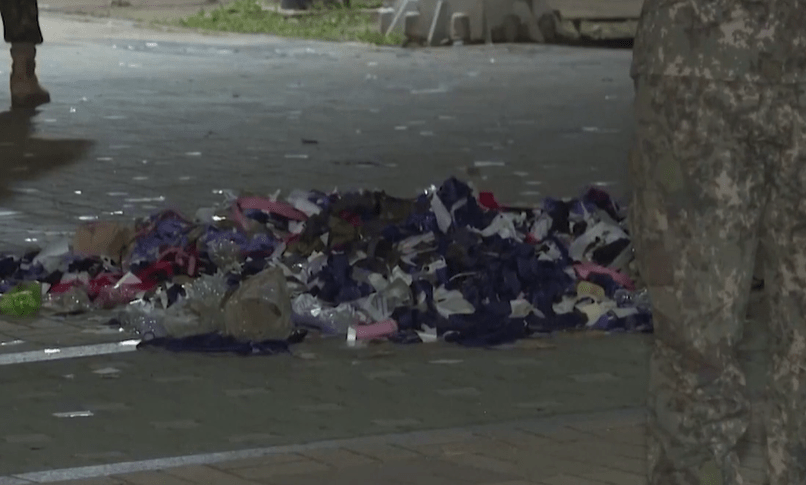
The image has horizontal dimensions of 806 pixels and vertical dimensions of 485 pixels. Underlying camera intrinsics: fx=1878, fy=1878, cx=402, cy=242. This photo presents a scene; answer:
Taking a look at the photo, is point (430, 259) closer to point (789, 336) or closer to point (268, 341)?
point (268, 341)

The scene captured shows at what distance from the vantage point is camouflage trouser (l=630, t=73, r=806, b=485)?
12.1ft

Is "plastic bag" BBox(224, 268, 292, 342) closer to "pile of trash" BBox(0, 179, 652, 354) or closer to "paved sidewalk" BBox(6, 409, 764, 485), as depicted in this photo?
"pile of trash" BBox(0, 179, 652, 354)

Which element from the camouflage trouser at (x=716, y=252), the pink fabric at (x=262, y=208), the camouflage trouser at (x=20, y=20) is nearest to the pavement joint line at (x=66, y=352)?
the pink fabric at (x=262, y=208)

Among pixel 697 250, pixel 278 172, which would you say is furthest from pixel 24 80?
pixel 697 250

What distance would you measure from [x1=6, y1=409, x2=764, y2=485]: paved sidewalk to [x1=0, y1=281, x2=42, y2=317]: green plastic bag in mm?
2205

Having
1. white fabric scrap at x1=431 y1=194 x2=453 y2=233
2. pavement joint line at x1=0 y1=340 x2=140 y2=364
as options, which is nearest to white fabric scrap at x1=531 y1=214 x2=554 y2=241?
white fabric scrap at x1=431 y1=194 x2=453 y2=233

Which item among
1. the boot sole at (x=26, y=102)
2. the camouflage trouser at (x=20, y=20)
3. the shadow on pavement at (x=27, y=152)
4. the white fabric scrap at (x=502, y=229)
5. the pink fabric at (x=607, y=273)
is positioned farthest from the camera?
the boot sole at (x=26, y=102)

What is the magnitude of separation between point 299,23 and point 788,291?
19.9 metres

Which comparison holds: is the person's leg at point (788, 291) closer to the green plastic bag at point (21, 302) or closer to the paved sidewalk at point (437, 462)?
the paved sidewalk at point (437, 462)

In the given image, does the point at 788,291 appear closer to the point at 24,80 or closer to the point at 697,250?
the point at 697,250

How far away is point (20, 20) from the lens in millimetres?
13930

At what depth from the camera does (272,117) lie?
14.0 meters

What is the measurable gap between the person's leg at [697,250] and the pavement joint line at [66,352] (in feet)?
10.3

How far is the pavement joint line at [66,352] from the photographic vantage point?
6.49 m
